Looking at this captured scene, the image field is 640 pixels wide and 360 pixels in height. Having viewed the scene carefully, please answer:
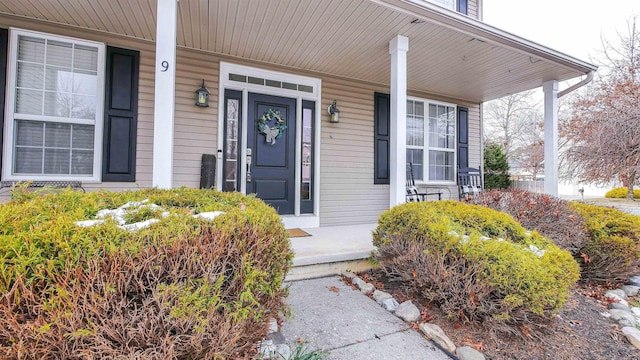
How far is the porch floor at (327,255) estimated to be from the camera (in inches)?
109

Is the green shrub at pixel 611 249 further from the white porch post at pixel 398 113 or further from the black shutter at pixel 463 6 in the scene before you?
the black shutter at pixel 463 6

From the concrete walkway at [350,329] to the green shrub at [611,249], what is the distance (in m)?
2.26

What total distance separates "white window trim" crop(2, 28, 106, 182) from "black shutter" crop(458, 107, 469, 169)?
5.71 m

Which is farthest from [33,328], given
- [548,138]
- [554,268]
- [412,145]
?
[548,138]

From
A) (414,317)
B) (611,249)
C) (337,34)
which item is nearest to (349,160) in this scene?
(337,34)

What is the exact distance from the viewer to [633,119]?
6719 millimetres

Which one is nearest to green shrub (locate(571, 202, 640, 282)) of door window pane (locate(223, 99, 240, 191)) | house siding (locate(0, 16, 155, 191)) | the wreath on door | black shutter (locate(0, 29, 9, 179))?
the wreath on door

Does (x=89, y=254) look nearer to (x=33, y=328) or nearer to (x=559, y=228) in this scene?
(x=33, y=328)

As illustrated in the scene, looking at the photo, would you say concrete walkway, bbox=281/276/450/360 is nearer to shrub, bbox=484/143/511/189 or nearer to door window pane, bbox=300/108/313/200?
door window pane, bbox=300/108/313/200

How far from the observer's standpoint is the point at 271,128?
169 inches

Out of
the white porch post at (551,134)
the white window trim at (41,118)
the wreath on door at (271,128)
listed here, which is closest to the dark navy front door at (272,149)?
the wreath on door at (271,128)

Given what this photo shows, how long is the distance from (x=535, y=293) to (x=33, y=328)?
91.1 inches

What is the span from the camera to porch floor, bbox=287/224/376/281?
9.06 ft

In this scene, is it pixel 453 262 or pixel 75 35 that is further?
pixel 75 35
